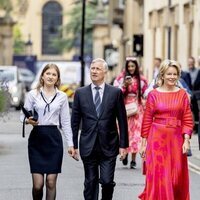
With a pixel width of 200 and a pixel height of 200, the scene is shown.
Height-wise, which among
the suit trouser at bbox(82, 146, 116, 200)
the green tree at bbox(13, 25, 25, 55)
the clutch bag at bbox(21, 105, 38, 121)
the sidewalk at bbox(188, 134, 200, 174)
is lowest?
the green tree at bbox(13, 25, 25, 55)

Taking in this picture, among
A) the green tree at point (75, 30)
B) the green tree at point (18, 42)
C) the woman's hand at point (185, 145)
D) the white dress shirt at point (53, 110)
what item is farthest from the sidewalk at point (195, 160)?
the green tree at point (18, 42)

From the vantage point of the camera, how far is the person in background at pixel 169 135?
1307cm

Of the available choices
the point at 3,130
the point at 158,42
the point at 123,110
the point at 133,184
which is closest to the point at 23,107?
the point at 123,110

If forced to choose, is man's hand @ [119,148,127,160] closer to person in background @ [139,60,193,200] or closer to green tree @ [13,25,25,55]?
person in background @ [139,60,193,200]

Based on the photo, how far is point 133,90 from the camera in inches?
778

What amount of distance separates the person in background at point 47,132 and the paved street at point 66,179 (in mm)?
2452

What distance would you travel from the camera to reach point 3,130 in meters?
30.3

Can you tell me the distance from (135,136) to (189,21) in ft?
72.4

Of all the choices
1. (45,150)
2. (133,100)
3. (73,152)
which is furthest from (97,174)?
(133,100)

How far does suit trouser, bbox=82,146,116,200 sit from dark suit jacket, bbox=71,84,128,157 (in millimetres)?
69

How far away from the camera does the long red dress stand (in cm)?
1309

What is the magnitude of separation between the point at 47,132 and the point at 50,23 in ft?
401

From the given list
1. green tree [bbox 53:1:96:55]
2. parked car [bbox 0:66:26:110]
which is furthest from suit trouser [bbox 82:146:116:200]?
green tree [bbox 53:1:96:55]

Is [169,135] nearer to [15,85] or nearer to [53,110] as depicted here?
[53,110]
